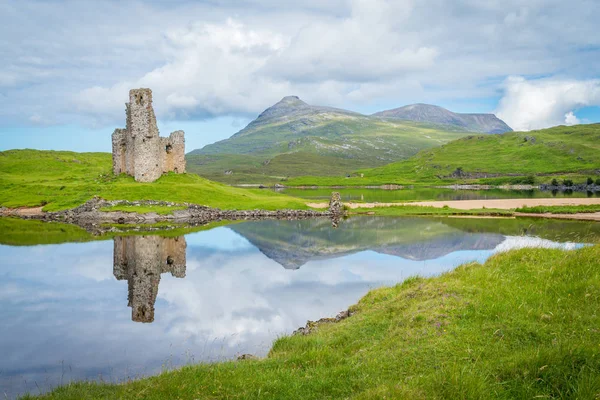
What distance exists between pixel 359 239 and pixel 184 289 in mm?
20544

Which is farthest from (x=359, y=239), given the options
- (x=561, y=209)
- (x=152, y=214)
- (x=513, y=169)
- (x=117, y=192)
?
(x=513, y=169)

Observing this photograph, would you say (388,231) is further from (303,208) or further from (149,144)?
(149,144)

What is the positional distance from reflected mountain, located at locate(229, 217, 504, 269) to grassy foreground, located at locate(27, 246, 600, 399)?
16.6 meters

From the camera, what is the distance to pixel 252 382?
32.9ft

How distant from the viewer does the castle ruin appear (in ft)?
206

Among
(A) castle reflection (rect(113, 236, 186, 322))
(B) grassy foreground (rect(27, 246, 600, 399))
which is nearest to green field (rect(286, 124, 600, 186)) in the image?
(A) castle reflection (rect(113, 236, 186, 322))

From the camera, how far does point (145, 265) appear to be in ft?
94.0

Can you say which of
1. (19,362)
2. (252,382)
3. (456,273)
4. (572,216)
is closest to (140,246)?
(19,362)

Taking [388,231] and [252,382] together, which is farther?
[388,231]

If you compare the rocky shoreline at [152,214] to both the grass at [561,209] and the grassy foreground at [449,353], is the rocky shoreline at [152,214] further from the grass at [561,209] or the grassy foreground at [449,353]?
the grassy foreground at [449,353]

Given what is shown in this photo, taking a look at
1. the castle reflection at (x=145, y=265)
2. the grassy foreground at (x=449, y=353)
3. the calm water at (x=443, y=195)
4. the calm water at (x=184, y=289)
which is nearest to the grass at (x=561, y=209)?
the calm water at (x=184, y=289)

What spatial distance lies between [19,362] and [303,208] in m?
51.5

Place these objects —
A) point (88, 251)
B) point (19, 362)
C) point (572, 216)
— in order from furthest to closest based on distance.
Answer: point (572, 216), point (88, 251), point (19, 362)

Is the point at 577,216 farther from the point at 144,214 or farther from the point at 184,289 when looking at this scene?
the point at 144,214
